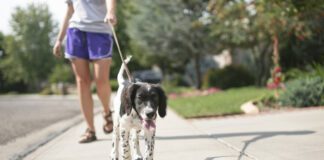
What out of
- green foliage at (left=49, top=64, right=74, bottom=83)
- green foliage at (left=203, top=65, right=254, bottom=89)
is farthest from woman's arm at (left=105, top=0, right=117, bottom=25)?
green foliage at (left=49, top=64, right=74, bottom=83)

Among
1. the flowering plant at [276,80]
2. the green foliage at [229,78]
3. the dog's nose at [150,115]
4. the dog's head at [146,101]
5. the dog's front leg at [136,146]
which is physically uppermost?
the dog's head at [146,101]

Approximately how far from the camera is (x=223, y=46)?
83.4ft

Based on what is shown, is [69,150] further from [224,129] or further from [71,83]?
[71,83]

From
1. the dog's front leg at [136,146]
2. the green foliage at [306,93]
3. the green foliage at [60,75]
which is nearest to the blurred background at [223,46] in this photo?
the green foliage at [306,93]

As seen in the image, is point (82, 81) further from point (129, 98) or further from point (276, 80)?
point (276, 80)

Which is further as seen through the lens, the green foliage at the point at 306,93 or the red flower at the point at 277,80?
the red flower at the point at 277,80

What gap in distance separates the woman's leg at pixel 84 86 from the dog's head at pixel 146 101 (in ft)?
7.51

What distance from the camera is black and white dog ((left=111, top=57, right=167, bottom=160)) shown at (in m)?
3.89

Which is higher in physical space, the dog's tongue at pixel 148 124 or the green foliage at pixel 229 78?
Answer: the dog's tongue at pixel 148 124

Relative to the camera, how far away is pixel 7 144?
6.45 meters

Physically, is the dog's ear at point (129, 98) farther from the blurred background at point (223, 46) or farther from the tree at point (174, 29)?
the tree at point (174, 29)

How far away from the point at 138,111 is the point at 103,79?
236 centimetres

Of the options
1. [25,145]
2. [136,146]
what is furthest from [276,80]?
[136,146]

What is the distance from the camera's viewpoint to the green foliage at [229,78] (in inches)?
Result: 934
